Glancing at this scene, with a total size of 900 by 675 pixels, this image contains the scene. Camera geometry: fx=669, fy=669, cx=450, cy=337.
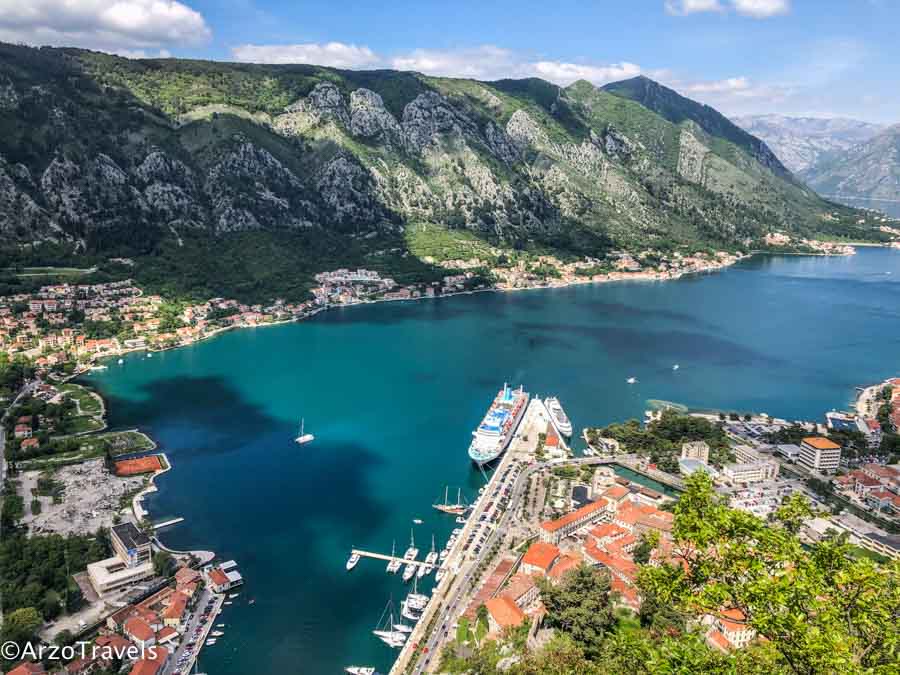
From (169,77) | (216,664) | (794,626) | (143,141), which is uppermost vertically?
(169,77)

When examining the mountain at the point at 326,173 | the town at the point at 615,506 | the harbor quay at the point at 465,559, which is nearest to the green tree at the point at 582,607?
the town at the point at 615,506

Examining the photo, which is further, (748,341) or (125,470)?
(748,341)

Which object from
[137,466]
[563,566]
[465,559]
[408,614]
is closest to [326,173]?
[137,466]

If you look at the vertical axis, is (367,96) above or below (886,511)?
above

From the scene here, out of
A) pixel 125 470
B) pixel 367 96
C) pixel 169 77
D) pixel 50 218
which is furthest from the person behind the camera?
pixel 367 96

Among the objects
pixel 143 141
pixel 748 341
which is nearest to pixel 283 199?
pixel 143 141

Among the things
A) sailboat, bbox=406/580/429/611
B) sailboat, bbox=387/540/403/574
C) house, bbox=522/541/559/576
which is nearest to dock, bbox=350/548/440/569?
sailboat, bbox=387/540/403/574

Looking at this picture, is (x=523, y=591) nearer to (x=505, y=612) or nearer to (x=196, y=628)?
(x=505, y=612)

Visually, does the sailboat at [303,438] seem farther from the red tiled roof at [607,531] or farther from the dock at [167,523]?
the red tiled roof at [607,531]

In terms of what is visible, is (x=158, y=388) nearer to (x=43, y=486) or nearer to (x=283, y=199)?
(x=43, y=486)
